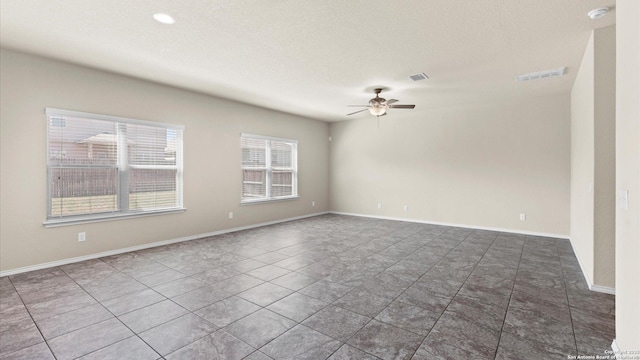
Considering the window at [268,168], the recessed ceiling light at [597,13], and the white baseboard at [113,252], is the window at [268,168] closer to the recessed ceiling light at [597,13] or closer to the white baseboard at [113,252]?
the white baseboard at [113,252]

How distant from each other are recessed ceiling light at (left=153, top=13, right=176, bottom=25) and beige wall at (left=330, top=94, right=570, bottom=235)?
5.33 m

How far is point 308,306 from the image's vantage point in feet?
8.54

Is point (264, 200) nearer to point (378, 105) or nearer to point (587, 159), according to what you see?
point (378, 105)

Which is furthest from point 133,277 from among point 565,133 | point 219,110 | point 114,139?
point 565,133

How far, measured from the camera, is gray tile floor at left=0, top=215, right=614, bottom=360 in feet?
6.52

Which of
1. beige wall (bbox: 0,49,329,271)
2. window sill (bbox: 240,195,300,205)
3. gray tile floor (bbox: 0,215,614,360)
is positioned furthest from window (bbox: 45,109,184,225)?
window sill (bbox: 240,195,300,205)

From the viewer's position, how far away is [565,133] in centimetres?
517

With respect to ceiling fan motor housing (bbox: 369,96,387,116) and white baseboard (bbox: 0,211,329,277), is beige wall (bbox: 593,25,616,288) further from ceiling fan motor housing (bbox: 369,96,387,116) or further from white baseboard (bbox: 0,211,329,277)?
white baseboard (bbox: 0,211,329,277)

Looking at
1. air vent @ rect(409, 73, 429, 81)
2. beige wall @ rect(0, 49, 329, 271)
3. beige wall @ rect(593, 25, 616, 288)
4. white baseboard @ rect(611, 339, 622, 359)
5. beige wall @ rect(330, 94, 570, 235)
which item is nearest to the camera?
white baseboard @ rect(611, 339, 622, 359)

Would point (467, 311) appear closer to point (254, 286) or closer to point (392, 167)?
point (254, 286)

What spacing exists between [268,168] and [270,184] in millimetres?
383

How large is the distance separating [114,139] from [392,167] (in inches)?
229

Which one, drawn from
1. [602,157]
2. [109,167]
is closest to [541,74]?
[602,157]

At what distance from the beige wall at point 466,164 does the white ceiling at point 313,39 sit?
3.43 ft
